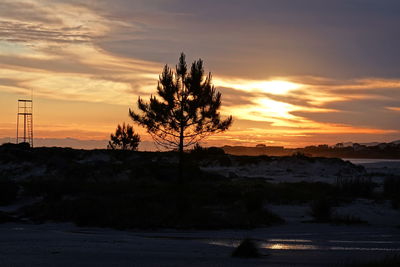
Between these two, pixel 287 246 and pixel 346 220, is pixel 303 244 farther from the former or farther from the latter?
pixel 346 220

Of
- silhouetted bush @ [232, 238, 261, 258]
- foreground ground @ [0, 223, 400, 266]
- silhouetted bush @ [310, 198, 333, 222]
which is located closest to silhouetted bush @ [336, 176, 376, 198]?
silhouetted bush @ [310, 198, 333, 222]

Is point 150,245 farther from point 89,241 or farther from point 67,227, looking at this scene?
point 67,227

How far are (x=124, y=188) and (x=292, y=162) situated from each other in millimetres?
28148

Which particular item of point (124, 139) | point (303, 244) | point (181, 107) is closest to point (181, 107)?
point (181, 107)

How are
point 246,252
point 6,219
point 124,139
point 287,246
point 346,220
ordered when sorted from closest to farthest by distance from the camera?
1. point 246,252
2. point 287,246
3. point 6,219
4. point 346,220
5. point 124,139

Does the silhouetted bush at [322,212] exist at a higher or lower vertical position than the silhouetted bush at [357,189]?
lower

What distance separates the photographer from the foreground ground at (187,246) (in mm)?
10453

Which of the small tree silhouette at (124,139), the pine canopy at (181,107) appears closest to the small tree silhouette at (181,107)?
the pine canopy at (181,107)

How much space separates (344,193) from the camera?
82.2 feet

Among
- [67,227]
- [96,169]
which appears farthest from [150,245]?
[96,169]

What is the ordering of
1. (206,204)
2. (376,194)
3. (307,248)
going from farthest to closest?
(376,194)
(206,204)
(307,248)

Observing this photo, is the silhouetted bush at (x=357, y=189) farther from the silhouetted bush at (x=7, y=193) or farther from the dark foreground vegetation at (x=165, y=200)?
the silhouetted bush at (x=7, y=193)

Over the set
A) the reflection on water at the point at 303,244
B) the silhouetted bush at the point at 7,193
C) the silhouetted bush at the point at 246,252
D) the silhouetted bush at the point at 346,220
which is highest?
the silhouetted bush at the point at 7,193

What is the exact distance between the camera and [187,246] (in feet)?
41.7
